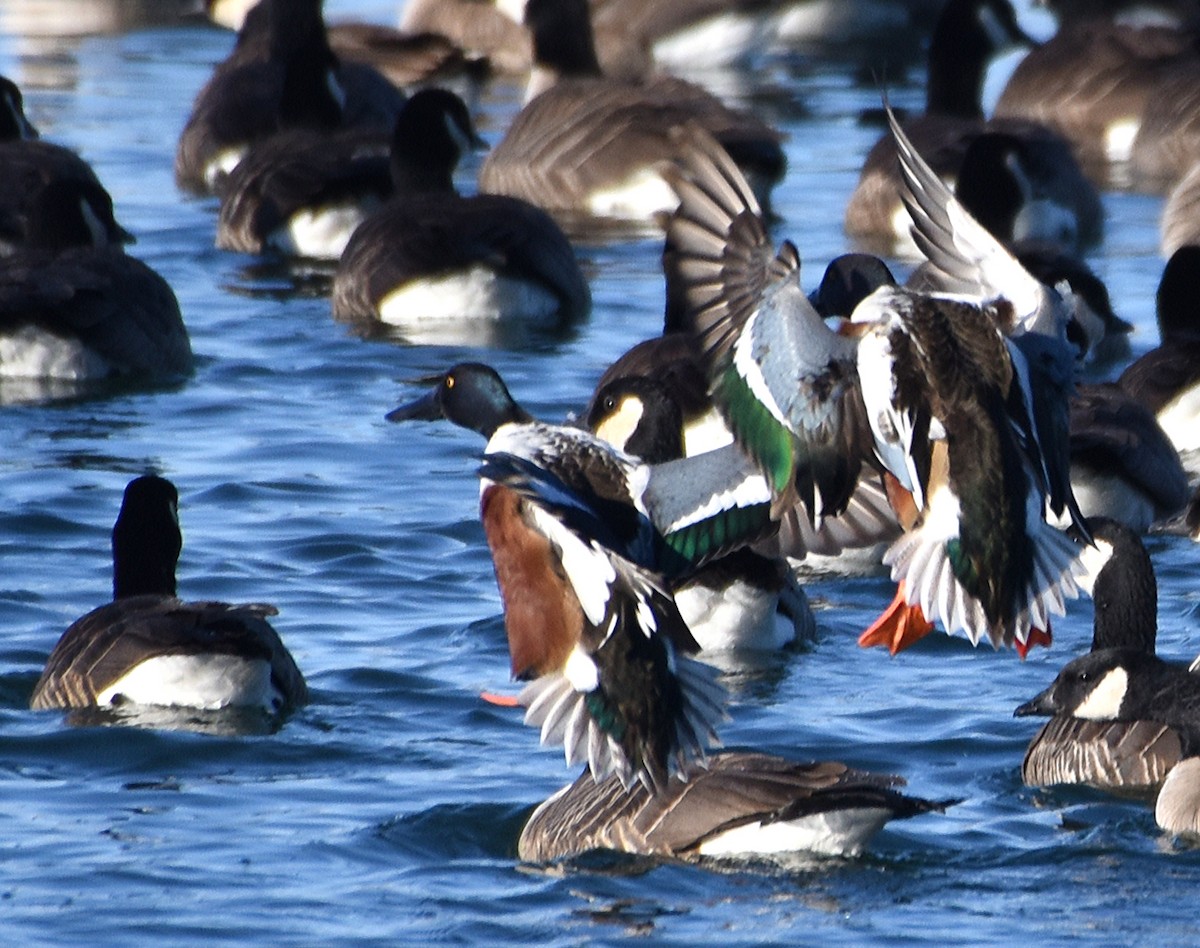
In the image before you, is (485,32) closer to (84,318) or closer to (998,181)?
(998,181)

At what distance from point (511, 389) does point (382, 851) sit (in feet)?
21.2

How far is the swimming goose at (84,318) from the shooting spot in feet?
48.2

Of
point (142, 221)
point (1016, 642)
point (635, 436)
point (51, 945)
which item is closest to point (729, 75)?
point (142, 221)

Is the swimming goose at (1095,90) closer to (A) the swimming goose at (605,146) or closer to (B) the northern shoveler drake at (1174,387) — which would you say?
(A) the swimming goose at (605,146)

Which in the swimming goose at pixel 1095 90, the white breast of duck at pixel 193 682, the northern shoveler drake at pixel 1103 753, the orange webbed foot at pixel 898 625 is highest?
the swimming goose at pixel 1095 90

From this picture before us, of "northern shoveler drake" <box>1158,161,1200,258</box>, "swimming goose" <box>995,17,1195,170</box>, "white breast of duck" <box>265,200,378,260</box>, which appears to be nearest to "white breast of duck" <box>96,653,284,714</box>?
"white breast of duck" <box>265,200,378,260</box>

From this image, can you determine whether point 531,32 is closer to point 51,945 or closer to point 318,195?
point 318,195

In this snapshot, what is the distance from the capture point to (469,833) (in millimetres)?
8766

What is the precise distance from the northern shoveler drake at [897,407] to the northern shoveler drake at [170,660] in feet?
6.08

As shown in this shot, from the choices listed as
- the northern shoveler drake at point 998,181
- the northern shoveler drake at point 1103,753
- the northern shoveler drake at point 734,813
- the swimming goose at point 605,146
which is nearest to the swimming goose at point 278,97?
the swimming goose at point 605,146

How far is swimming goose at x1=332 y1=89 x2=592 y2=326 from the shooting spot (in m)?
15.9

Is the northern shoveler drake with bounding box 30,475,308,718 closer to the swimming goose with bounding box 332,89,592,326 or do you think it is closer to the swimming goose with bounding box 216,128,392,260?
the swimming goose with bounding box 332,89,592,326

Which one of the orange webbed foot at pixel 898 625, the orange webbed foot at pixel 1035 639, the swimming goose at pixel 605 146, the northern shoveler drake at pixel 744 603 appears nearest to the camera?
the orange webbed foot at pixel 1035 639

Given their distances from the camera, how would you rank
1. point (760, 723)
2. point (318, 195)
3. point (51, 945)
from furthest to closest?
1. point (318, 195)
2. point (760, 723)
3. point (51, 945)
